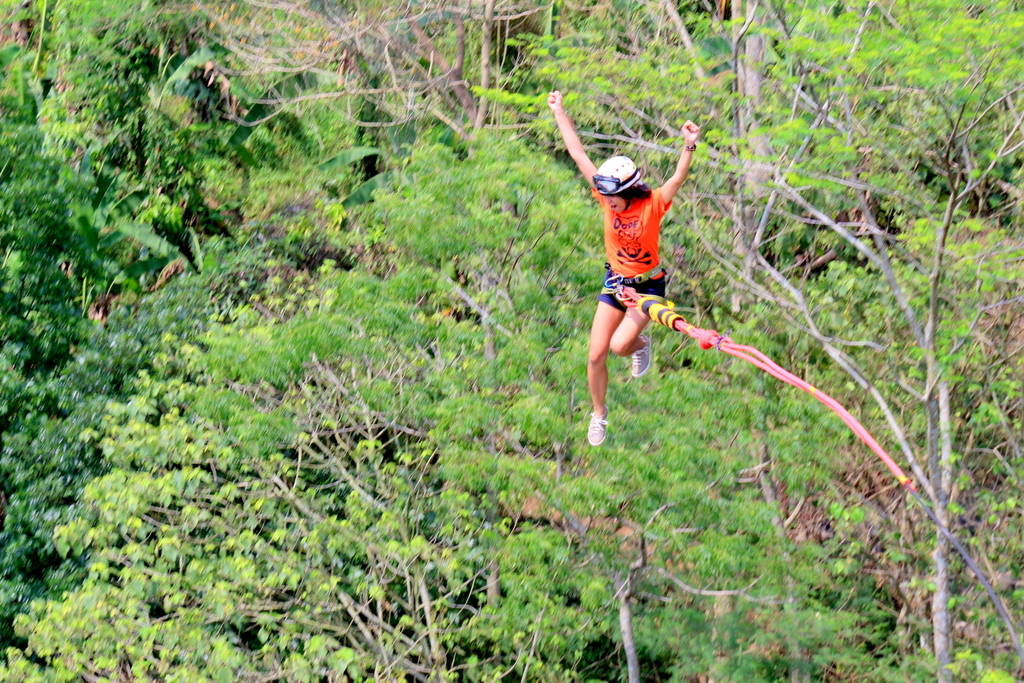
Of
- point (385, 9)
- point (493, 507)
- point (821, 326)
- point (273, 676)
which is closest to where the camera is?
point (273, 676)

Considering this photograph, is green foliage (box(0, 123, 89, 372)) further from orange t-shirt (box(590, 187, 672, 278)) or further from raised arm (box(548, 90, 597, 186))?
orange t-shirt (box(590, 187, 672, 278))

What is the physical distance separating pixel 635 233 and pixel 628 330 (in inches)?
18.7

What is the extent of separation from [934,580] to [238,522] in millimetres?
5577

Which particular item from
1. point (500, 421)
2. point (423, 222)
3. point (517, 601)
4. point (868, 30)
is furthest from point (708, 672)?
point (868, 30)

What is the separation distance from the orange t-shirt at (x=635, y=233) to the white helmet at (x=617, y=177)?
0.16 meters

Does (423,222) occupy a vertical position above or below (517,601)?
above

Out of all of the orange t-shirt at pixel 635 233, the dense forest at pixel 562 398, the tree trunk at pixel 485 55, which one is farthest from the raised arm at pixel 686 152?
the tree trunk at pixel 485 55

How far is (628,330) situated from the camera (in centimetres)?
509

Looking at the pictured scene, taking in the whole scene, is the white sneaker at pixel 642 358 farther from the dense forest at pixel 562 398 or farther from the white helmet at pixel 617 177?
the dense forest at pixel 562 398

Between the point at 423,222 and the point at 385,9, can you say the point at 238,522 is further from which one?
the point at 385,9

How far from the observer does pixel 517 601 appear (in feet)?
23.8

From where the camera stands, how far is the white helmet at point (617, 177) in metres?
4.71

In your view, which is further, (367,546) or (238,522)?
(238,522)

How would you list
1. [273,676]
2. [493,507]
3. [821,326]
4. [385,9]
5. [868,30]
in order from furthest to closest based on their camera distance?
[385,9]
[821,326]
[493,507]
[273,676]
[868,30]
